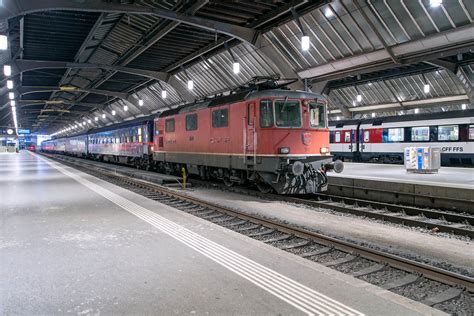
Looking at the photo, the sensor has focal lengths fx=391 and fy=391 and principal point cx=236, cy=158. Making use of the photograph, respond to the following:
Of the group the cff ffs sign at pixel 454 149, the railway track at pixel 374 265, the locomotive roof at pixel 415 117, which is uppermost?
the locomotive roof at pixel 415 117

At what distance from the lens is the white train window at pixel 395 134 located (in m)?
26.4

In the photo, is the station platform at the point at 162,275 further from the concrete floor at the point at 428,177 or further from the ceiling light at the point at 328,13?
the ceiling light at the point at 328,13

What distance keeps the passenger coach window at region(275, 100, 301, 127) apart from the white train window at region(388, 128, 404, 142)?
16.1 meters

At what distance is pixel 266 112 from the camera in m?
12.7

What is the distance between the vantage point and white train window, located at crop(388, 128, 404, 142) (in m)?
26.4

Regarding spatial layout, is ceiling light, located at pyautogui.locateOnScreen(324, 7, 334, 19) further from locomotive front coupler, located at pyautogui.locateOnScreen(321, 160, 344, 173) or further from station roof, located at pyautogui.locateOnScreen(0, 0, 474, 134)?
locomotive front coupler, located at pyautogui.locateOnScreen(321, 160, 344, 173)

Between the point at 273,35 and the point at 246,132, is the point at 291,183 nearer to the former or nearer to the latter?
the point at 246,132

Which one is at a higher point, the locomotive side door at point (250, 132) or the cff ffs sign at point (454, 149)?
the locomotive side door at point (250, 132)


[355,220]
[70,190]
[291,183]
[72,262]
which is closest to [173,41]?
[70,190]

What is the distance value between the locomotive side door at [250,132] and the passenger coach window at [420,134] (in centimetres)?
1633

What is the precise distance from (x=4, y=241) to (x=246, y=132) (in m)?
8.00

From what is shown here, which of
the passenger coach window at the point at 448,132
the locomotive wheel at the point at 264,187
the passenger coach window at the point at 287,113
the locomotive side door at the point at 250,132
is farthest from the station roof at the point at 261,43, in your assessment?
the locomotive wheel at the point at 264,187

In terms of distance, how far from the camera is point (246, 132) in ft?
43.4

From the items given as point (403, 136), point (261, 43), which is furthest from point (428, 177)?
point (261, 43)
